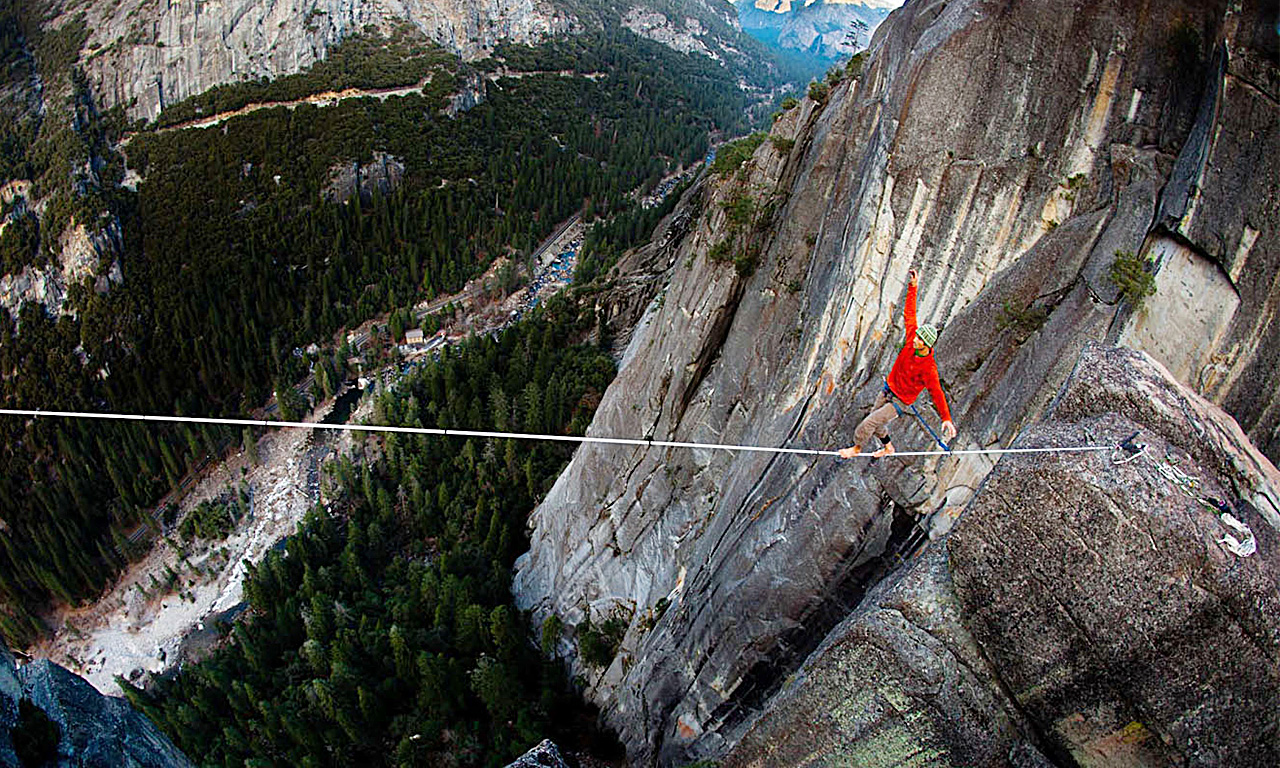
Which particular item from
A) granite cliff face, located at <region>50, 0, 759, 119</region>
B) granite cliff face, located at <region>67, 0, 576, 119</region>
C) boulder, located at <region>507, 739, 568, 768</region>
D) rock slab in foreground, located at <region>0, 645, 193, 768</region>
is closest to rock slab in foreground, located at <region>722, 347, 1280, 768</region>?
boulder, located at <region>507, 739, 568, 768</region>

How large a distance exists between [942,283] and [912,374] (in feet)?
10.9

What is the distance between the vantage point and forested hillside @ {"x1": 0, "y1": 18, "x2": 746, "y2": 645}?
142 ft

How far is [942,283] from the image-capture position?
40.2 ft

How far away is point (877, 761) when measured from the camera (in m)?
8.16

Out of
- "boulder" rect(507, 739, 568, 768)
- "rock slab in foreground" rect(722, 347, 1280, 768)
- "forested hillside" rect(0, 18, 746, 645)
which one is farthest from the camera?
"forested hillside" rect(0, 18, 746, 645)

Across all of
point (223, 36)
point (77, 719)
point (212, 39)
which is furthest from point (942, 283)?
point (223, 36)

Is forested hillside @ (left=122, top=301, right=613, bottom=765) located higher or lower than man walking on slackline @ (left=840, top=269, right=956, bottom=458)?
lower

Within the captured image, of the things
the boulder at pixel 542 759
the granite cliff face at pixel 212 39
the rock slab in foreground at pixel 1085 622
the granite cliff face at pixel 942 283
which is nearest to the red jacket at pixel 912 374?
the granite cliff face at pixel 942 283

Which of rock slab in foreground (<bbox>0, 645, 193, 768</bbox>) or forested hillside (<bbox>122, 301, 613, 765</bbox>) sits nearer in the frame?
rock slab in foreground (<bbox>0, 645, 193, 768</bbox>)

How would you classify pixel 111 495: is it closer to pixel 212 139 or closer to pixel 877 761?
pixel 212 139

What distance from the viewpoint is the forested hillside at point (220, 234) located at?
142 ft

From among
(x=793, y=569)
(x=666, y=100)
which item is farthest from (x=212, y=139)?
(x=793, y=569)

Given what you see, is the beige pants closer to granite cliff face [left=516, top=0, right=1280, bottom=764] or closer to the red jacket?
the red jacket

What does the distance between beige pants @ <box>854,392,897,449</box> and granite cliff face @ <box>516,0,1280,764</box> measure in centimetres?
77
